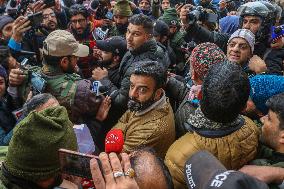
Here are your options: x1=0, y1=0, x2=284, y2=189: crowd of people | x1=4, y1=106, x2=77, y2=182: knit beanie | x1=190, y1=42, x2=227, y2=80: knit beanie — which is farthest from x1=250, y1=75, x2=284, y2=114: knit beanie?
x1=4, y1=106, x2=77, y2=182: knit beanie

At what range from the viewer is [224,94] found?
6.41 feet

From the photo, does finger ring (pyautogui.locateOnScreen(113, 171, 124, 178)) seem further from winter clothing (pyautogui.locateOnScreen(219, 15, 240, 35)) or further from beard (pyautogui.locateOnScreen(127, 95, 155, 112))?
winter clothing (pyautogui.locateOnScreen(219, 15, 240, 35))

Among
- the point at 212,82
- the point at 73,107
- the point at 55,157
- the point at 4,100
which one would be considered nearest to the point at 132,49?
the point at 73,107

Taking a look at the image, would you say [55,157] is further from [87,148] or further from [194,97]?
[194,97]

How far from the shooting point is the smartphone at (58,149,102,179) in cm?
136

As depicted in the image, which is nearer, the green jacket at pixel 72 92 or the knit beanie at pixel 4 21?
the green jacket at pixel 72 92

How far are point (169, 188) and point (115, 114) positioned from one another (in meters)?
1.84

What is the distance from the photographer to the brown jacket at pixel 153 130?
8.38ft

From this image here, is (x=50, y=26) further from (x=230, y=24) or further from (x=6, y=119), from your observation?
(x=230, y=24)

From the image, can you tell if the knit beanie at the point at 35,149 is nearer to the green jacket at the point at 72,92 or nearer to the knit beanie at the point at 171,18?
the green jacket at the point at 72,92

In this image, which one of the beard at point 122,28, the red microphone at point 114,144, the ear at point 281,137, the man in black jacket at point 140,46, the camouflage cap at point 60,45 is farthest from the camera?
the beard at point 122,28

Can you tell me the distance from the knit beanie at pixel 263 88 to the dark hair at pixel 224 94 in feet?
1.45

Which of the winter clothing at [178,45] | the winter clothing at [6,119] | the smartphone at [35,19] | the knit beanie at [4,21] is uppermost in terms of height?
the smartphone at [35,19]

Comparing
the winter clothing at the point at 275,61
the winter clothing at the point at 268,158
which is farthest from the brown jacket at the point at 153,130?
the winter clothing at the point at 275,61
